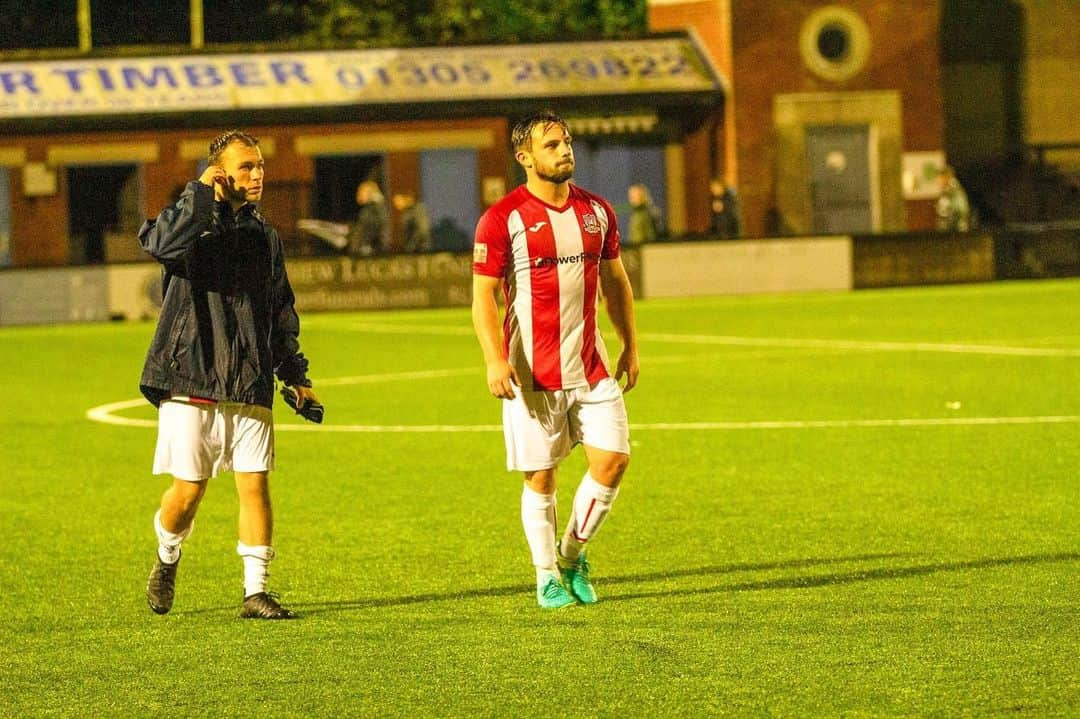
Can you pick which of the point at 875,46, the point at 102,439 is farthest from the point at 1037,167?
the point at 102,439

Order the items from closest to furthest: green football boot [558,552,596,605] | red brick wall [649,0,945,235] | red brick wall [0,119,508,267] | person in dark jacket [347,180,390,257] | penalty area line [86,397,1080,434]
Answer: green football boot [558,552,596,605], penalty area line [86,397,1080,434], person in dark jacket [347,180,390,257], red brick wall [0,119,508,267], red brick wall [649,0,945,235]

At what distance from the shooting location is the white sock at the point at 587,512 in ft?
27.6

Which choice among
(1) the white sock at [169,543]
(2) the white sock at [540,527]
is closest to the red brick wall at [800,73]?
(2) the white sock at [540,527]

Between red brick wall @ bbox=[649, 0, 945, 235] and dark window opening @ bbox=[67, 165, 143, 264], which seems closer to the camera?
dark window opening @ bbox=[67, 165, 143, 264]

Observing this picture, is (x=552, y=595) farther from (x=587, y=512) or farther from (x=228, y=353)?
(x=228, y=353)

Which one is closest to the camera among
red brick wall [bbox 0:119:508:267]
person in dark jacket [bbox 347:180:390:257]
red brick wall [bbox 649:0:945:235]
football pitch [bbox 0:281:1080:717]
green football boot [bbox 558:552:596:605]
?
football pitch [bbox 0:281:1080:717]

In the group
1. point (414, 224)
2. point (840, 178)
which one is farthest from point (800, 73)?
point (414, 224)

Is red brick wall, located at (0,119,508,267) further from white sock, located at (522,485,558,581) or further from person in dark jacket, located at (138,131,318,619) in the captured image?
person in dark jacket, located at (138,131,318,619)

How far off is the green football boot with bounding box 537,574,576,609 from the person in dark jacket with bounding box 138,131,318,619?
929 millimetres

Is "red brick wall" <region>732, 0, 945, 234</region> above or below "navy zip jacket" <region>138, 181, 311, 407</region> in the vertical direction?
above

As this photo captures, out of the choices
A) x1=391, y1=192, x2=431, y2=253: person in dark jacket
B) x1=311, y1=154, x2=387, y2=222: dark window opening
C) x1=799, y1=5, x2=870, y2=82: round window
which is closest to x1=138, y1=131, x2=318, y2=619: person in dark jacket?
x1=391, y1=192, x2=431, y2=253: person in dark jacket

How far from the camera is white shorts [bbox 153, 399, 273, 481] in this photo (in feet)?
26.1

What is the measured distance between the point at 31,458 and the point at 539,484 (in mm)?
7204

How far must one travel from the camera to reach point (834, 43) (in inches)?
1907
